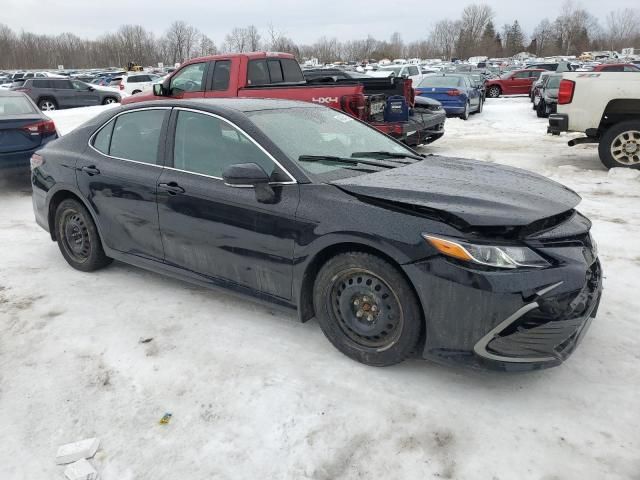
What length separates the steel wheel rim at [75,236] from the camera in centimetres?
466

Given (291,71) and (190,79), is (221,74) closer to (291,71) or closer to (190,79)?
(190,79)

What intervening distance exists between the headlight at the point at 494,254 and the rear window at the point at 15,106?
A: 797 cm

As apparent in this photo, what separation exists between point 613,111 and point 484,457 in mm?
7785

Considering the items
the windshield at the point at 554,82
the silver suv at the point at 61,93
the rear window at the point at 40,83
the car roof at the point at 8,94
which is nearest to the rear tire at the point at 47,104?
the silver suv at the point at 61,93

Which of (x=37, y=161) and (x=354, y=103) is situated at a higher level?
(x=354, y=103)

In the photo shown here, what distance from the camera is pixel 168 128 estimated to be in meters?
4.01

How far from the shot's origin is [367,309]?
10.1 feet

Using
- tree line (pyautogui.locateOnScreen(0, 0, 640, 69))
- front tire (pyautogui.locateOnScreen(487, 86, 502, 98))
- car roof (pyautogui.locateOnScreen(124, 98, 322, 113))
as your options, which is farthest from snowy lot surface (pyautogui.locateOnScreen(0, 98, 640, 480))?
tree line (pyautogui.locateOnScreen(0, 0, 640, 69))

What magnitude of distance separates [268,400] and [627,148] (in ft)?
26.3

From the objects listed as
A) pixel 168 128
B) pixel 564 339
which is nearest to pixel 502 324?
pixel 564 339

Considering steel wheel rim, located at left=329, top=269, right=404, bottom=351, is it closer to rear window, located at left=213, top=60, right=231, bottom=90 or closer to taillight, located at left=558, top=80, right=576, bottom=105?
rear window, located at left=213, top=60, right=231, bottom=90

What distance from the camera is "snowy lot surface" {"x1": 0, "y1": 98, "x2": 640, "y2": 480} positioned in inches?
96.5

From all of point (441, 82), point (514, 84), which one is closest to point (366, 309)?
point (441, 82)

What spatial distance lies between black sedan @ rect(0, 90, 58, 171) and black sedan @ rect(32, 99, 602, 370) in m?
3.82
